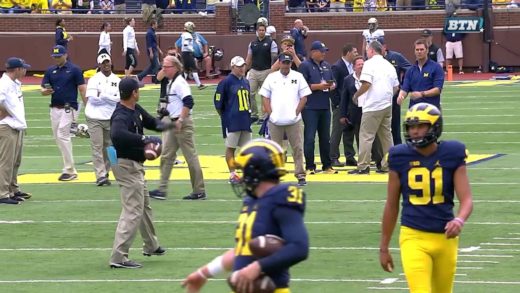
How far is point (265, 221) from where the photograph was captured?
6.81 m

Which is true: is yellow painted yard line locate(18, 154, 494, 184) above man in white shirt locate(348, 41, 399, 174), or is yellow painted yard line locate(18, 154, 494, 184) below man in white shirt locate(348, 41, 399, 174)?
below

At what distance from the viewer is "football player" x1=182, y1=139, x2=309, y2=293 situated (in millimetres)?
6586

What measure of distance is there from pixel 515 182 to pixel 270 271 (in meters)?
12.3

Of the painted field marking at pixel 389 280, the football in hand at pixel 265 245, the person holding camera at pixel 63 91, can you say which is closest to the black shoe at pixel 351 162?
the person holding camera at pixel 63 91

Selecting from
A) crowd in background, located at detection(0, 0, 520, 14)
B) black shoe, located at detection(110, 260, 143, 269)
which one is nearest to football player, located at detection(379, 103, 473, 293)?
black shoe, located at detection(110, 260, 143, 269)

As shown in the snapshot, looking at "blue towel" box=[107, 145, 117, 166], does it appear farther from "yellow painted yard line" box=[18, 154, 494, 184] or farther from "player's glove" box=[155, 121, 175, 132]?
"yellow painted yard line" box=[18, 154, 494, 184]

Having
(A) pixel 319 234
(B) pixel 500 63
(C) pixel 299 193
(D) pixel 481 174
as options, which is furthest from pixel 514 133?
(C) pixel 299 193

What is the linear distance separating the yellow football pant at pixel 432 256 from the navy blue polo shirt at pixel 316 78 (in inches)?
425

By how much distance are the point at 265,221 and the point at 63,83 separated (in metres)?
12.7

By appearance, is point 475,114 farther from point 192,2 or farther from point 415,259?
point 415,259

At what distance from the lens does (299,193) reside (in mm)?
6738

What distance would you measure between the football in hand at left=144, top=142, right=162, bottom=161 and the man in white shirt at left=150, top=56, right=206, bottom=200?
4.12m

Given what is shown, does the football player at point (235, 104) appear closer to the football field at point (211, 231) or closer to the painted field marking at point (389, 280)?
the football field at point (211, 231)

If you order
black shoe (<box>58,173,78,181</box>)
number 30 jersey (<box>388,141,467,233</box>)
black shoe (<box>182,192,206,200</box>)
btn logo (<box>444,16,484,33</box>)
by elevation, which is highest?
number 30 jersey (<box>388,141,467,233</box>)
